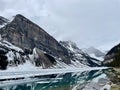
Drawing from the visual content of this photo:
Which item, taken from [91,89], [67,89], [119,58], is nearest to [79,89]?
[91,89]

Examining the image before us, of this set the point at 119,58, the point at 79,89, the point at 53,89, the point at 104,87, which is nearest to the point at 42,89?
the point at 53,89

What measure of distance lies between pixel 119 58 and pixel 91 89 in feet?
396

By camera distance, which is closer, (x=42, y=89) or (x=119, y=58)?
(x=42, y=89)

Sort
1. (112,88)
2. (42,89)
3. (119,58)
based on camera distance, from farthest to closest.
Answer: (119,58), (42,89), (112,88)

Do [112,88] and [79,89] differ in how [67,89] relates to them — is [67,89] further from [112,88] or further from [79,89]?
[112,88]

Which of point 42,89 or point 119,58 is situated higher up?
point 119,58

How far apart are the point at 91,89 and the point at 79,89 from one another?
1597 mm

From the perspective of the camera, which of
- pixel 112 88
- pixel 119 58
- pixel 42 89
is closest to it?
pixel 112 88

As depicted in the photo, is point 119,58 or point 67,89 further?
point 119,58

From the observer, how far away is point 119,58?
14425 centimetres

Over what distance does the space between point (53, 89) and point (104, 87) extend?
639cm

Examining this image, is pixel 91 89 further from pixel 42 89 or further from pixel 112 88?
pixel 42 89

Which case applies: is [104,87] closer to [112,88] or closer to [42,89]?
[112,88]

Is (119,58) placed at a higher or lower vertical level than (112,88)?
higher
